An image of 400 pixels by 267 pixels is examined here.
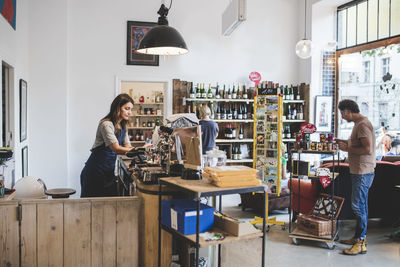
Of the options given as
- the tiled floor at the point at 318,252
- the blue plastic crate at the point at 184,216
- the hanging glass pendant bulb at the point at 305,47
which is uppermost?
the hanging glass pendant bulb at the point at 305,47

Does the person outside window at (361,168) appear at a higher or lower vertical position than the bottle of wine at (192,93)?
lower

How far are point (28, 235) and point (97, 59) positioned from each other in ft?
16.8

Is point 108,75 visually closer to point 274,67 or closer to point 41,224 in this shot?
point 274,67

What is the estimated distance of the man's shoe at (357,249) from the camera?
170 inches

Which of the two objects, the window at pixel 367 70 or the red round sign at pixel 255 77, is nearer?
the window at pixel 367 70

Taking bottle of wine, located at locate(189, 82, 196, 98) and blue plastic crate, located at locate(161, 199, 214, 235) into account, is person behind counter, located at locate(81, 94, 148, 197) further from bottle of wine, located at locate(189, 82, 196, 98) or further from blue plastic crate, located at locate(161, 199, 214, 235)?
bottle of wine, located at locate(189, 82, 196, 98)

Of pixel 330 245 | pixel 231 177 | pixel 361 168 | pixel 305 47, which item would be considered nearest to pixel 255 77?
pixel 305 47

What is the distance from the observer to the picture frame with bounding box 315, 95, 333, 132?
8.06m

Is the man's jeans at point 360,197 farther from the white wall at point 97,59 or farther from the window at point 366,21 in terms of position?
the white wall at point 97,59

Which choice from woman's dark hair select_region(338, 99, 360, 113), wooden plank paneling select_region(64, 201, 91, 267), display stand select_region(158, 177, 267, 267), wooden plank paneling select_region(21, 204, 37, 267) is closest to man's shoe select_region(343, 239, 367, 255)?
woman's dark hair select_region(338, 99, 360, 113)

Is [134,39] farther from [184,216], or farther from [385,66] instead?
[184,216]

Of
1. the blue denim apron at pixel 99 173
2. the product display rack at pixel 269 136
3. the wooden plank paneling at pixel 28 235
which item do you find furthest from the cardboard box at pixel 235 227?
the product display rack at pixel 269 136

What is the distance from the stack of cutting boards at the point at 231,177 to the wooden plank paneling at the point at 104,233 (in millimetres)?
861

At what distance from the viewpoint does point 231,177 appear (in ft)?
8.16
